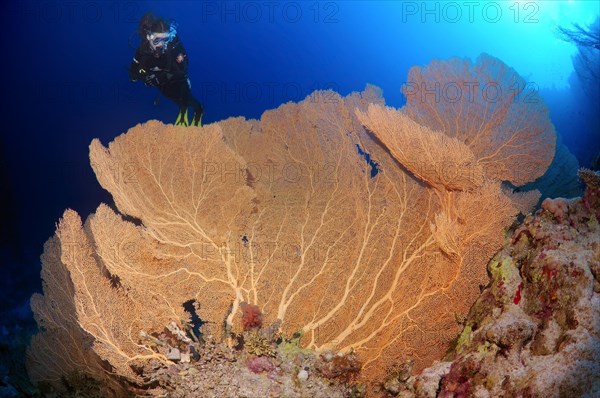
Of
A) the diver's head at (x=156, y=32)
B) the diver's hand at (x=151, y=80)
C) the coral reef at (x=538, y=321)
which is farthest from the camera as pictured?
the diver's hand at (x=151, y=80)

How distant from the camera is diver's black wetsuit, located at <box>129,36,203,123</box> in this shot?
7.70 m

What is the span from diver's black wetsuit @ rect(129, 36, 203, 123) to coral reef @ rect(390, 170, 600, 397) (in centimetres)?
676

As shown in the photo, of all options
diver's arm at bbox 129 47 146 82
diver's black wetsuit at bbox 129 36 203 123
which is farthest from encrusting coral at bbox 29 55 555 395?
diver's black wetsuit at bbox 129 36 203 123

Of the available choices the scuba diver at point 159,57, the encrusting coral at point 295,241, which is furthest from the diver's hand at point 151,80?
the encrusting coral at point 295,241

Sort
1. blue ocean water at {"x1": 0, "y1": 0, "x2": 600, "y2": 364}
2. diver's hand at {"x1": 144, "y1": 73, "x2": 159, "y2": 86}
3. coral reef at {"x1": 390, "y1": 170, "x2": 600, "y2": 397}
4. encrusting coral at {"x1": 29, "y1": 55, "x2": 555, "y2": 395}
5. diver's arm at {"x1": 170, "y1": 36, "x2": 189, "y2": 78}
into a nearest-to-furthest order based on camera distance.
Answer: coral reef at {"x1": 390, "y1": 170, "x2": 600, "y2": 397}
encrusting coral at {"x1": 29, "y1": 55, "x2": 555, "y2": 395}
diver's hand at {"x1": 144, "y1": 73, "x2": 159, "y2": 86}
diver's arm at {"x1": 170, "y1": 36, "x2": 189, "y2": 78}
blue ocean water at {"x1": 0, "y1": 0, "x2": 600, "y2": 364}

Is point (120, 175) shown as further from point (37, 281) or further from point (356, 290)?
point (37, 281)

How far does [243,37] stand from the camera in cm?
3941

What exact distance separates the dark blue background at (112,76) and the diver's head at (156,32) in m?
7.47

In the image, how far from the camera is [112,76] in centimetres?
2400

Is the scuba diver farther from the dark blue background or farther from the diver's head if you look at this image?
the dark blue background

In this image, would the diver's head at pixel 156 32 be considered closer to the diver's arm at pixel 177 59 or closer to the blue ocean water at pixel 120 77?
the diver's arm at pixel 177 59

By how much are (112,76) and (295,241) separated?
83.7 ft

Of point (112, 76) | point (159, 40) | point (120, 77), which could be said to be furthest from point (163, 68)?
point (120, 77)

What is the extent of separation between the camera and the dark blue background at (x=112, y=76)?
56.0 feet
